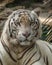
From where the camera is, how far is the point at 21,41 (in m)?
3.44

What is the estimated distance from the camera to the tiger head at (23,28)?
3.40 meters

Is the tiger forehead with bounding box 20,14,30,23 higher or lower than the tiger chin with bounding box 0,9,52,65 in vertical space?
higher

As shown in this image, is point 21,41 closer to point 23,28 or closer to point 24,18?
point 23,28

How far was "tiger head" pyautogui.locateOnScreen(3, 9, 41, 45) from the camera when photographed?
340cm

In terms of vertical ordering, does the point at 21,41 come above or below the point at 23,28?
below

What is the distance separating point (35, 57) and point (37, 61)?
0.04m

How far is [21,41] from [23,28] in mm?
124

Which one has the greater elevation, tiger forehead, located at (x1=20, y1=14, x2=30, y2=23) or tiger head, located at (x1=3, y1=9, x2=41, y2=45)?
tiger forehead, located at (x1=20, y1=14, x2=30, y2=23)

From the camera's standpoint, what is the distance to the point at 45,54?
386 centimetres

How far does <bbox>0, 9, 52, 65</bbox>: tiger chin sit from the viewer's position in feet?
11.4

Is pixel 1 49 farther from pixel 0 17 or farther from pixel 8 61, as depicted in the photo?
pixel 0 17

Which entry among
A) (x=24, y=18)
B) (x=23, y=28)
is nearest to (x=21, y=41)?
(x=23, y=28)

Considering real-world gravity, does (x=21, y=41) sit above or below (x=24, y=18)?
below

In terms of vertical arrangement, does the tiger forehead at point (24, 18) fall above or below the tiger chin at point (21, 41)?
above
